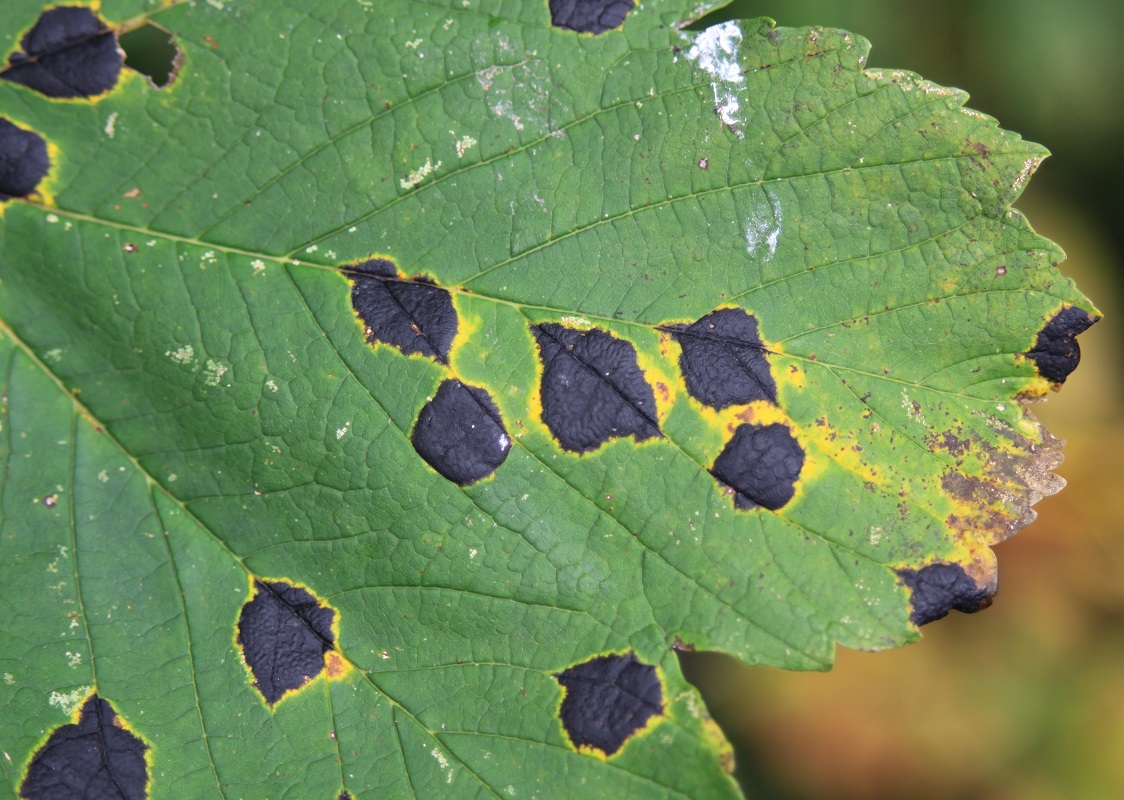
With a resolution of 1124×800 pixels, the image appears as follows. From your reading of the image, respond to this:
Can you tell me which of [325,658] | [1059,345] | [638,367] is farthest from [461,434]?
[1059,345]

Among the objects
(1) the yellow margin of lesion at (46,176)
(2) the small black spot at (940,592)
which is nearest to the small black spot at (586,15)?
(1) the yellow margin of lesion at (46,176)

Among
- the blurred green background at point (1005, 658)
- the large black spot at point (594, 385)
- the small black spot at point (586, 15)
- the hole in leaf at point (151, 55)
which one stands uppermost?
the hole in leaf at point (151, 55)

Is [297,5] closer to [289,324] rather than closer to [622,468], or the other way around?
[289,324]

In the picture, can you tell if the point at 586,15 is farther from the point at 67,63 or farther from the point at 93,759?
the point at 93,759

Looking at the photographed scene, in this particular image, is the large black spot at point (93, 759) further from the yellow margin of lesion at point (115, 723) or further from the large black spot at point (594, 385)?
the large black spot at point (594, 385)

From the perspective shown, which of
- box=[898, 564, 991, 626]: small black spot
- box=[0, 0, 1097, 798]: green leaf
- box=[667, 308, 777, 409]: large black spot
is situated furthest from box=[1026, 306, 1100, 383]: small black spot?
box=[667, 308, 777, 409]: large black spot

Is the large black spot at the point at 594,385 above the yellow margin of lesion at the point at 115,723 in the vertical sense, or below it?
above
